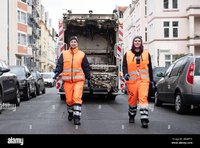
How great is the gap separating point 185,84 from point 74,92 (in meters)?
3.57

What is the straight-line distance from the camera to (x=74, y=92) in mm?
9305

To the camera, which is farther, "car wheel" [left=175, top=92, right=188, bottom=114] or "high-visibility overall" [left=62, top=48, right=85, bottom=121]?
"car wheel" [left=175, top=92, right=188, bottom=114]

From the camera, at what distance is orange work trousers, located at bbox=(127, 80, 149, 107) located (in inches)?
354

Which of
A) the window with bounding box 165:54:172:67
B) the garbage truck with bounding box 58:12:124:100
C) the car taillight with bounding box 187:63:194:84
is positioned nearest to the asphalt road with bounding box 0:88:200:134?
the car taillight with bounding box 187:63:194:84

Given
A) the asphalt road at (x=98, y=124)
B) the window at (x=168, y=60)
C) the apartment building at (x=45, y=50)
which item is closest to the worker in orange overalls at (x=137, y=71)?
the asphalt road at (x=98, y=124)

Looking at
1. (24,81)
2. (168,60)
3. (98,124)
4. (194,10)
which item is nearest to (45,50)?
(168,60)

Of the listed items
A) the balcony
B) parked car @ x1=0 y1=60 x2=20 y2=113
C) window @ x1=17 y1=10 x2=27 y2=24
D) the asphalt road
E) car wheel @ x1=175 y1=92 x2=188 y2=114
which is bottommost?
the asphalt road

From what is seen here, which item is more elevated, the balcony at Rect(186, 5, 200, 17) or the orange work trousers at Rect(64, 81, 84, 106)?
the balcony at Rect(186, 5, 200, 17)

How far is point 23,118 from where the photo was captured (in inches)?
423

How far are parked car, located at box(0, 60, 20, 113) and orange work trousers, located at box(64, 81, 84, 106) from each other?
321 cm

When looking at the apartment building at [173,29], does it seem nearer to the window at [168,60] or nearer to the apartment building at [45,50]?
the window at [168,60]

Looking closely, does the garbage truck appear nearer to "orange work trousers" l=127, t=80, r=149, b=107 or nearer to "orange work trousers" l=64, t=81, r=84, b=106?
"orange work trousers" l=64, t=81, r=84, b=106
